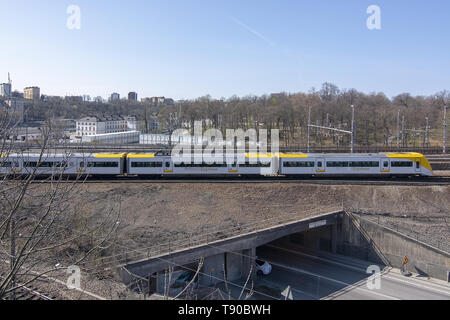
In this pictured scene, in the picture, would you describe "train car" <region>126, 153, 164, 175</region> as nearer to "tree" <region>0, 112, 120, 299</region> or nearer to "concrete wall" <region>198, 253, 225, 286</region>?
"tree" <region>0, 112, 120, 299</region>

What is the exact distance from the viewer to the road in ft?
52.3

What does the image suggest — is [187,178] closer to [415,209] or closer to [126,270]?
[126,270]

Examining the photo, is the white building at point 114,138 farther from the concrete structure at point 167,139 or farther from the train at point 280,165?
the train at point 280,165

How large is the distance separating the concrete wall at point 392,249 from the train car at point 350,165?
16.8ft

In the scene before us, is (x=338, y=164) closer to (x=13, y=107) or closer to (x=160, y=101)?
(x=13, y=107)

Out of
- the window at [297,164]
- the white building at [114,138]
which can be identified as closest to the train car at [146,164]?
the window at [297,164]

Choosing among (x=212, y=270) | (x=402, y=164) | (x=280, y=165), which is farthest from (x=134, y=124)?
(x=212, y=270)

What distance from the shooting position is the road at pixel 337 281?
16.0 metres

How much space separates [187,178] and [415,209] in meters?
14.2

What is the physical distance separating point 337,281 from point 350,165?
1003cm

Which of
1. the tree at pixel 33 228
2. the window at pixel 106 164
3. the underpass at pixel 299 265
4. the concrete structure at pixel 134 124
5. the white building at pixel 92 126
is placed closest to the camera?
the tree at pixel 33 228

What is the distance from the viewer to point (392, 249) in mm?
19156

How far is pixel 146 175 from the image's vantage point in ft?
84.4
